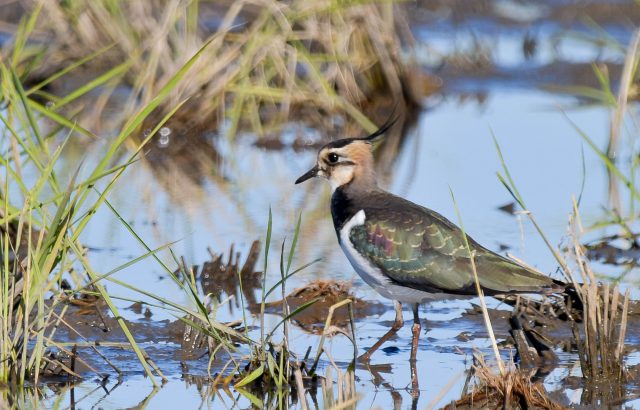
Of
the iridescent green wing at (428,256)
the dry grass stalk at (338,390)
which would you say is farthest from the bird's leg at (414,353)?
the dry grass stalk at (338,390)

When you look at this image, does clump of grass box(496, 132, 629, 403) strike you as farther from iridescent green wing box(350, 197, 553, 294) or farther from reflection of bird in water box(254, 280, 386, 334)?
reflection of bird in water box(254, 280, 386, 334)

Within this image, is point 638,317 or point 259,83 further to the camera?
point 259,83

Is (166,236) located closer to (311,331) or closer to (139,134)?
(311,331)

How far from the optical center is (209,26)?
14.1 meters

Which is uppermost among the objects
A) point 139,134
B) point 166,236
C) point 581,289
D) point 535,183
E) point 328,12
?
point 328,12

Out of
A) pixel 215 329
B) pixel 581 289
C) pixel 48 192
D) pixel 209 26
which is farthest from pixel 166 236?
pixel 209 26

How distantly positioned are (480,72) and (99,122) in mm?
4223

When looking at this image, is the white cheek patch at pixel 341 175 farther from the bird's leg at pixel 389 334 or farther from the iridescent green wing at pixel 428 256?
the bird's leg at pixel 389 334

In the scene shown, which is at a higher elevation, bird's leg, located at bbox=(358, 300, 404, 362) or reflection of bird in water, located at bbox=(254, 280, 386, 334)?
reflection of bird in water, located at bbox=(254, 280, 386, 334)

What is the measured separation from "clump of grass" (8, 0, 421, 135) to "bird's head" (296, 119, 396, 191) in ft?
10.3

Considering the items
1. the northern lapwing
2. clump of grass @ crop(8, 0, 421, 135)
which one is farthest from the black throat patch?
clump of grass @ crop(8, 0, 421, 135)

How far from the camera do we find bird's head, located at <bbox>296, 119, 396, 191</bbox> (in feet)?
23.6

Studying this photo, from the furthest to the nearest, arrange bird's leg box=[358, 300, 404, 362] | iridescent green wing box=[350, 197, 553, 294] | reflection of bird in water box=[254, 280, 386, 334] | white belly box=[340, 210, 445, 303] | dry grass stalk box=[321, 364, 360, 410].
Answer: reflection of bird in water box=[254, 280, 386, 334]
white belly box=[340, 210, 445, 303]
bird's leg box=[358, 300, 404, 362]
iridescent green wing box=[350, 197, 553, 294]
dry grass stalk box=[321, 364, 360, 410]

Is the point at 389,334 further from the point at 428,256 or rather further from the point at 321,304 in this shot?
the point at 321,304
